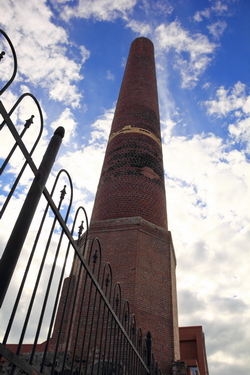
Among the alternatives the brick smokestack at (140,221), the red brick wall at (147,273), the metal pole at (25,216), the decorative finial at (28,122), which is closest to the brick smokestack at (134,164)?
the brick smokestack at (140,221)

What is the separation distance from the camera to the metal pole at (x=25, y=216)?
152 centimetres

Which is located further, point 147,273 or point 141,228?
point 141,228

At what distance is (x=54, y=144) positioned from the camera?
2.17m

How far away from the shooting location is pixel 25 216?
179 cm

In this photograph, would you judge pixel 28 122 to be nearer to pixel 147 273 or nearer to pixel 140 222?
pixel 147 273

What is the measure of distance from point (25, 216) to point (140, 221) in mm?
6005

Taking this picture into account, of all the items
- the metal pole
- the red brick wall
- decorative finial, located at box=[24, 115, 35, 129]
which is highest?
the red brick wall

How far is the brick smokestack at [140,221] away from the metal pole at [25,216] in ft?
16.6

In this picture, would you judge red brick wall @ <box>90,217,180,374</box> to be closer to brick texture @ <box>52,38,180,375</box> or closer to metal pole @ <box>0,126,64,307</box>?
brick texture @ <box>52,38,180,375</box>

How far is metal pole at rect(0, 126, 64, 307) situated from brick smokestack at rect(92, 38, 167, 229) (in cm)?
616

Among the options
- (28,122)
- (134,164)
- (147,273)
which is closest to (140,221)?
(147,273)

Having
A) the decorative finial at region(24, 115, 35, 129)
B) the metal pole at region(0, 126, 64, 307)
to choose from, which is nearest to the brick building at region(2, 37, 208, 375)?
the metal pole at region(0, 126, 64, 307)

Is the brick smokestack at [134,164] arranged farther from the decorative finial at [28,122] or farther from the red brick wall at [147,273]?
the decorative finial at [28,122]

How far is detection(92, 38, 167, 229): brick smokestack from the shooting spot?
8570 millimetres
